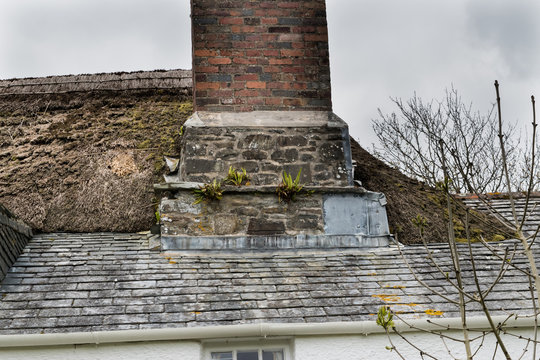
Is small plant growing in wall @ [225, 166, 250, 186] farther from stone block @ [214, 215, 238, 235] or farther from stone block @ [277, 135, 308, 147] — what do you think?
stone block @ [277, 135, 308, 147]

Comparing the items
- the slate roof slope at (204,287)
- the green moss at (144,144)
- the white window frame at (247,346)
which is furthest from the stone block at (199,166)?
the white window frame at (247,346)

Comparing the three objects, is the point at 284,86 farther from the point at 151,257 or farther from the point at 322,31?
the point at 151,257

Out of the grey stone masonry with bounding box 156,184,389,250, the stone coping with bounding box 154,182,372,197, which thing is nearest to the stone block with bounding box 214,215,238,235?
the grey stone masonry with bounding box 156,184,389,250

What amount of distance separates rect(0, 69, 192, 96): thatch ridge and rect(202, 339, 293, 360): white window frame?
4.50 metres

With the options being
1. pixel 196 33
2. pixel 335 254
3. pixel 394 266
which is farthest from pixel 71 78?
pixel 394 266

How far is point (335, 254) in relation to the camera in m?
5.39

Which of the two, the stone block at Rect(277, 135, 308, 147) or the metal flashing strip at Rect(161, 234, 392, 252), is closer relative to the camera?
the metal flashing strip at Rect(161, 234, 392, 252)

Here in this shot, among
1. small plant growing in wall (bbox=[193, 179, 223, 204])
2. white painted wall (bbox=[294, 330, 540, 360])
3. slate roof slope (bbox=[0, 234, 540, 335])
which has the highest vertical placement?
small plant growing in wall (bbox=[193, 179, 223, 204])

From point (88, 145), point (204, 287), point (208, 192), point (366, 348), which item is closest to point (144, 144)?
point (88, 145)

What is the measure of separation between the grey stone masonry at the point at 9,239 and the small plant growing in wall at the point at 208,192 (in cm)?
160

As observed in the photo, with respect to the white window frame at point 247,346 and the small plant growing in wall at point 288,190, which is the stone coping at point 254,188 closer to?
the small plant growing in wall at point 288,190

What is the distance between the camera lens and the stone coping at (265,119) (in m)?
5.81

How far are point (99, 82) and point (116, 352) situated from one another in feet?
16.6

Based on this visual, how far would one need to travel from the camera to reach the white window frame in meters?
4.17
